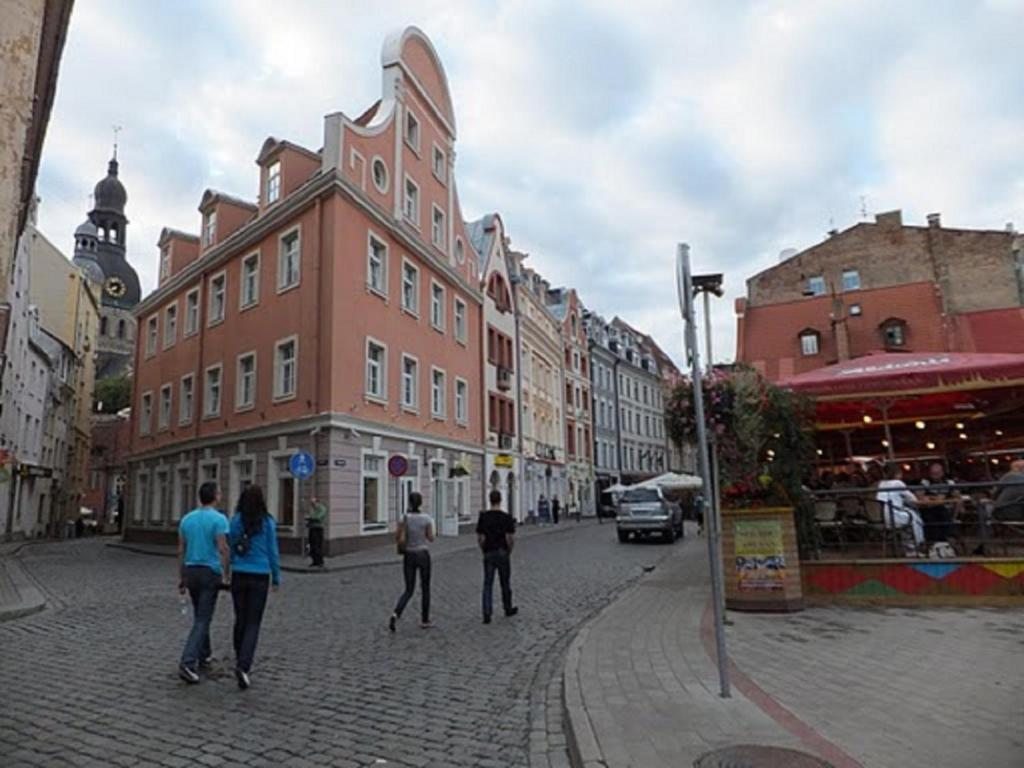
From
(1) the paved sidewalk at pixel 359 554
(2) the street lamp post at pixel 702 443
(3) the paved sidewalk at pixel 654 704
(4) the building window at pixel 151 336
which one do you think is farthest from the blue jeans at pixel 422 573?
(4) the building window at pixel 151 336

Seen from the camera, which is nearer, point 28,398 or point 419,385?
point 419,385

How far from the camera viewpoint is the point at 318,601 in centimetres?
1219

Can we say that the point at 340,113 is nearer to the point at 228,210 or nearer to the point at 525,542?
the point at 228,210

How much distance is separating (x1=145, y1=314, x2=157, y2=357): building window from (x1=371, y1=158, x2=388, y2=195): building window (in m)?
15.8

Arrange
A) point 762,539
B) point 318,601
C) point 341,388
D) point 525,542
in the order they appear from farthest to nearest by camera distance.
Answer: point 525,542, point 341,388, point 318,601, point 762,539

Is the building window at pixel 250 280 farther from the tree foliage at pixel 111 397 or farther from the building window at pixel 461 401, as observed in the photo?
the tree foliage at pixel 111 397

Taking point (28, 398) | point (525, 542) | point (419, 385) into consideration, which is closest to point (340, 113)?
point (419, 385)

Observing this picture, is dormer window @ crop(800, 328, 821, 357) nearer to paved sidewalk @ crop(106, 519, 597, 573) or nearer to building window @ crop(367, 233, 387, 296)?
paved sidewalk @ crop(106, 519, 597, 573)

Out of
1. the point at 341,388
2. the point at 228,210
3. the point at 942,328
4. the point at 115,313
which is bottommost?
the point at 341,388

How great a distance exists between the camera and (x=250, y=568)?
22.5 feet

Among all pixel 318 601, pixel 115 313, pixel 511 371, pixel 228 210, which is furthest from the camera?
pixel 115 313

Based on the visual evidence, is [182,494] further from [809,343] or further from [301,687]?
[809,343]

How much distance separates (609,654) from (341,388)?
1653cm

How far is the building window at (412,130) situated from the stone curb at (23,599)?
19.4m
